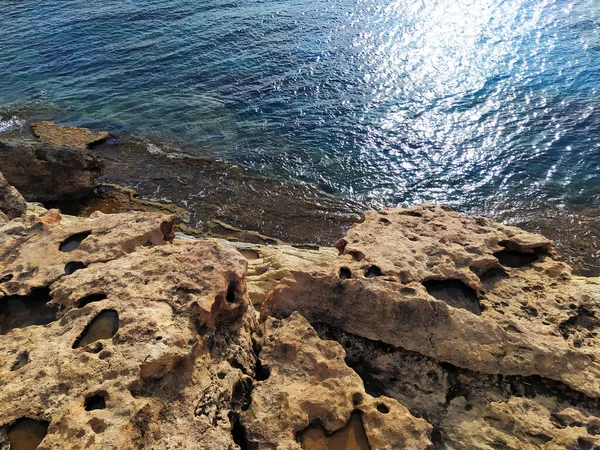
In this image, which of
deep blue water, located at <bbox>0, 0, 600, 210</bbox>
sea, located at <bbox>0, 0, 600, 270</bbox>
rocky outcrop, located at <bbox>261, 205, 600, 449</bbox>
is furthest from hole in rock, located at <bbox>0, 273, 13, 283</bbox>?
deep blue water, located at <bbox>0, 0, 600, 210</bbox>

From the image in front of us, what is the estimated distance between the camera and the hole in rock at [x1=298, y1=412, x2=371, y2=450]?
4375 millimetres

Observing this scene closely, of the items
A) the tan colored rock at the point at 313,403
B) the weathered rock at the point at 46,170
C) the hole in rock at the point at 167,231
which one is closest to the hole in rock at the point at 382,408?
the tan colored rock at the point at 313,403

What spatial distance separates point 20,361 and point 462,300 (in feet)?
16.6

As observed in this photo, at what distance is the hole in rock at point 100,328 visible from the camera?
4859 mm

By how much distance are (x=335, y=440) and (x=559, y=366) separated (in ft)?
8.48

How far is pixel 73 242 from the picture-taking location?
6500 mm

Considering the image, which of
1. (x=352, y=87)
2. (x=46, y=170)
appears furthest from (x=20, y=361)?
(x=352, y=87)

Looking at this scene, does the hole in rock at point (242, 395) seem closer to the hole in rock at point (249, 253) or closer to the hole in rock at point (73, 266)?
the hole in rock at point (73, 266)

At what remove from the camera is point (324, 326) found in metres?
5.68

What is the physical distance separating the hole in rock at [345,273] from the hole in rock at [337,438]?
6.00 feet

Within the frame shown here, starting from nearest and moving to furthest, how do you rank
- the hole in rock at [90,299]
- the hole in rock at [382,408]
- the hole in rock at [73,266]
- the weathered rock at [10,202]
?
the hole in rock at [382,408]
the hole in rock at [90,299]
the hole in rock at [73,266]
the weathered rock at [10,202]

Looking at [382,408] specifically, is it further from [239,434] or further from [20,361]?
[20,361]

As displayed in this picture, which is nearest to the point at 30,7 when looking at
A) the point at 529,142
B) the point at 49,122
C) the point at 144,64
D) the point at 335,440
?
the point at 144,64

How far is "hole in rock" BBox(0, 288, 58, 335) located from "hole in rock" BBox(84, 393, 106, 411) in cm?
157
